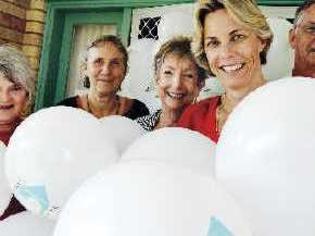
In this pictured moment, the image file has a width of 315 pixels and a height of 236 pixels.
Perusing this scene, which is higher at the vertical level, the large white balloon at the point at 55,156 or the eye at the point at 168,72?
the eye at the point at 168,72

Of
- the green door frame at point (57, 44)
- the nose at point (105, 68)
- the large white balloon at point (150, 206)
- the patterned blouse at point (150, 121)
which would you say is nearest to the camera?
the large white balloon at point (150, 206)

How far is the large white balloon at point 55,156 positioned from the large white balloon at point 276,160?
386mm

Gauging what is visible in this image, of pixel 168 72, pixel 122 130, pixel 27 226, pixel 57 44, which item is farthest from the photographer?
pixel 57 44

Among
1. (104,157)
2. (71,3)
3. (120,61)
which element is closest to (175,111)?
(120,61)

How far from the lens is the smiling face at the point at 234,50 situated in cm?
163

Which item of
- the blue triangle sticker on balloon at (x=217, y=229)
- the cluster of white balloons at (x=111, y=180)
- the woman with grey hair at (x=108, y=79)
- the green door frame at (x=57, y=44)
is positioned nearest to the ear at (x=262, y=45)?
the cluster of white balloons at (x=111, y=180)

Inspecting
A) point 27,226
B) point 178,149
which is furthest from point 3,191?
point 178,149

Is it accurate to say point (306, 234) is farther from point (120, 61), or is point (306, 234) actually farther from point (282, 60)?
point (120, 61)

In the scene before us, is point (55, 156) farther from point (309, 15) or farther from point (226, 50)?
point (309, 15)

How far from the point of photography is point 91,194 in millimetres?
833

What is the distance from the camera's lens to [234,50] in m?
1.65

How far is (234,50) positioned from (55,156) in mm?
686

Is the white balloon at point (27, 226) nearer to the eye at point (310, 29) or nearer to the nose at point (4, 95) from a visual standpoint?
the nose at point (4, 95)

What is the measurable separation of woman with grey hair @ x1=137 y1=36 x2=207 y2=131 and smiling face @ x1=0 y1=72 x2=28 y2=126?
0.43 metres
